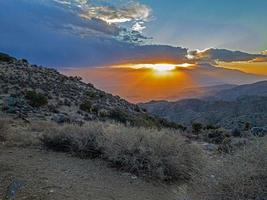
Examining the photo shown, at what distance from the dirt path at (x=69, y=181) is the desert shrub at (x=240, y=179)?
1728 mm

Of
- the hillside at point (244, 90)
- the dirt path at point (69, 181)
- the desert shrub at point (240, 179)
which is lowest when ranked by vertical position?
the hillside at point (244, 90)

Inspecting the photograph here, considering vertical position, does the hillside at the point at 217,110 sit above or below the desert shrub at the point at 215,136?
below

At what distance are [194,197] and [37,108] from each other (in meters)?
23.3

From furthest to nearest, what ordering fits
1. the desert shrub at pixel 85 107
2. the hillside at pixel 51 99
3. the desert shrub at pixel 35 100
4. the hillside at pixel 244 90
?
the hillside at pixel 244 90 → the desert shrub at pixel 85 107 → the desert shrub at pixel 35 100 → the hillside at pixel 51 99

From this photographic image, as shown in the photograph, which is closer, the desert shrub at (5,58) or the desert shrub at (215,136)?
the desert shrub at (215,136)

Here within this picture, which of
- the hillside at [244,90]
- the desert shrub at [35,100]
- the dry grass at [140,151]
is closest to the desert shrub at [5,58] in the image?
the desert shrub at [35,100]

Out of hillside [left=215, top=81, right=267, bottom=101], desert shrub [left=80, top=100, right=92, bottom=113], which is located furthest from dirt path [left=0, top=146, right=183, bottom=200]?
hillside [left=215, top=81, right=267, bottom=101]

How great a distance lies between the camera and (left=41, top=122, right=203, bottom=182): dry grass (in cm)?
1194

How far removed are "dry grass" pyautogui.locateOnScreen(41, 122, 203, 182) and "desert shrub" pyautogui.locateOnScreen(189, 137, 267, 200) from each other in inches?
135

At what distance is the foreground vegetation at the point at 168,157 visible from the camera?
695cm

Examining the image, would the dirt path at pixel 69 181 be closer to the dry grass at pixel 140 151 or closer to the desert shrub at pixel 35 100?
the dry grass at pixel 140 151

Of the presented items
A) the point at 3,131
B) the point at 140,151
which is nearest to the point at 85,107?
the point at 3,131

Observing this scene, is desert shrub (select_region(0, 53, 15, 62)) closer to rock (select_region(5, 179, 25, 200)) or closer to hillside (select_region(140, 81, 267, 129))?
hillside (select_region(140, 81, 267, 129))

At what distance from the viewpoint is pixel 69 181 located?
10.7m
